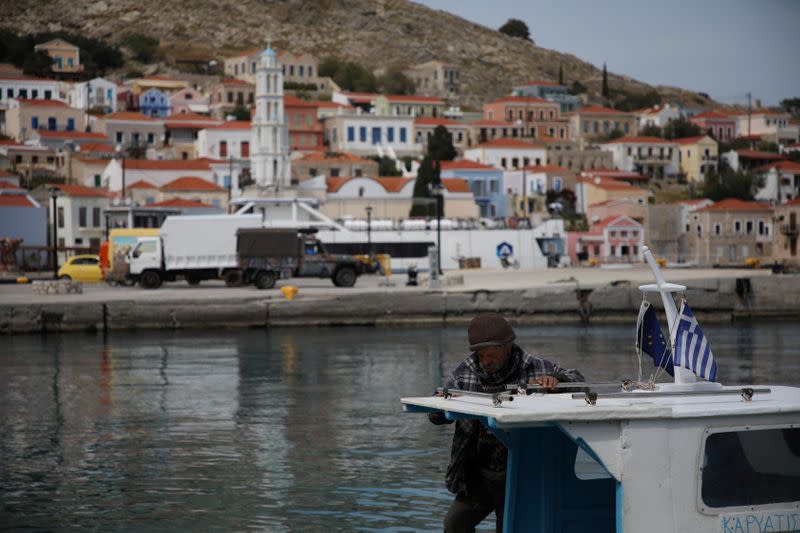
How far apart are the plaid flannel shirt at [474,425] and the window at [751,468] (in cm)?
81

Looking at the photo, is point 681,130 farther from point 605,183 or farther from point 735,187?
point 605,183

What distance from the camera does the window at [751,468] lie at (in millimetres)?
6008

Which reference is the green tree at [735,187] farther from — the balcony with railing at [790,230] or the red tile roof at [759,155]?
the balcony with railing at [790,230]

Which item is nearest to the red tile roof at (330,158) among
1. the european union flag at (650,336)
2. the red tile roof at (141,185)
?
the red tile roof at (141,185)

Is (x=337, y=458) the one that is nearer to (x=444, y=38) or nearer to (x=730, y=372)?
(x=730, y=372)

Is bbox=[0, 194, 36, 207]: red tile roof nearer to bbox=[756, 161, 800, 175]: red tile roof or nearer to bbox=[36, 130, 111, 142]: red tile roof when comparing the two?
bbox=[36, 130, 111, 142]: red tile roof

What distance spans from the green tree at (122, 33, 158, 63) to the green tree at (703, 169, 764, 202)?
87304 millimetres

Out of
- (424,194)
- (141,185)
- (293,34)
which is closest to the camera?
(141,185)

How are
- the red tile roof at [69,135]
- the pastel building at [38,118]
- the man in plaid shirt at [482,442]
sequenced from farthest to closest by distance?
the pastel building at [38,118] < the red tile roof at [69,135] < the man in plaid shirt at [482,442]

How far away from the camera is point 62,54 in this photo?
486 feet

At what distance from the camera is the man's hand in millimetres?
6218

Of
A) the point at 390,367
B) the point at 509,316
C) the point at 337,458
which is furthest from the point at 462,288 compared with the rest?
the point at 337,458

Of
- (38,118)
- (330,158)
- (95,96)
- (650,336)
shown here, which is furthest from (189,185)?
(650,336)

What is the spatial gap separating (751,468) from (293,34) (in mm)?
190203
